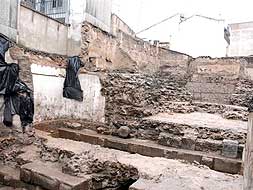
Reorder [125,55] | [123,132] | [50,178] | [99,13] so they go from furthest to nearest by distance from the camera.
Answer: [125,55] < [99,13] < [123,132] < [50,178]

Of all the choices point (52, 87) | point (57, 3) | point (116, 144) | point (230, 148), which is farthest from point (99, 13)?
point (230, 148)

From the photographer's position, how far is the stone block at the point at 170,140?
6893 millimetres

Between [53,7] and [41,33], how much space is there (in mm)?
2942

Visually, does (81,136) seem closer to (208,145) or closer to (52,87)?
(52,87)

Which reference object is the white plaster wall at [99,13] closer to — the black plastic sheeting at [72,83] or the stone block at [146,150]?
the black plastic sheeting at [72,83]

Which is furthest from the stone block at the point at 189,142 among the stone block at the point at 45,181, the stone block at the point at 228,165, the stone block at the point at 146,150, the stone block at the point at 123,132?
the stone block at the point at 45,181

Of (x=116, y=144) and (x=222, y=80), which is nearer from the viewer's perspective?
(x=116, y=144)

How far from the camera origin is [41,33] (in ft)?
28.9

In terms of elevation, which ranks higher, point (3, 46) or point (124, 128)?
point (3, 46)

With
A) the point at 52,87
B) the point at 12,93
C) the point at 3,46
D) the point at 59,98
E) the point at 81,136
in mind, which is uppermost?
the point at 3,46

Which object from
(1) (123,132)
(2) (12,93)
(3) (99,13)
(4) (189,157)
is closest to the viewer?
(4) (189,157)

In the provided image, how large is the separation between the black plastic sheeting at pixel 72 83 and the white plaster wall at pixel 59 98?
15 centimetres

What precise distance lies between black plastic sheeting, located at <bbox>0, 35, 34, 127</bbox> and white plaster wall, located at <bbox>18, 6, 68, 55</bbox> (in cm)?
158

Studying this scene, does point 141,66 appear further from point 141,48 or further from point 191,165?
A: point 191,165
